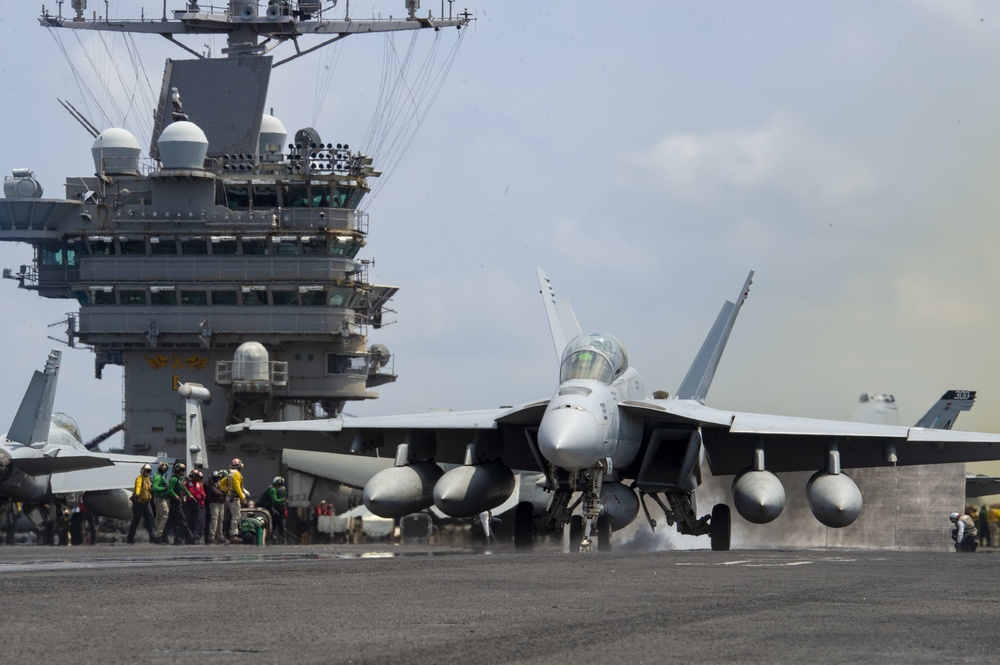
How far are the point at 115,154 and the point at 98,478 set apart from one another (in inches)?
571

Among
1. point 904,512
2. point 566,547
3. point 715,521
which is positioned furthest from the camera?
point 904,512

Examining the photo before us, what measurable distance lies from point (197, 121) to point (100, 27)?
572cm

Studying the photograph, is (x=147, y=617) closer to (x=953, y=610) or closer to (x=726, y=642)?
(x=726, y=642)

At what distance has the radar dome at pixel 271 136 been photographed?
1928 inches

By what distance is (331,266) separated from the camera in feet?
146

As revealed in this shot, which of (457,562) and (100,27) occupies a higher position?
(100,27)

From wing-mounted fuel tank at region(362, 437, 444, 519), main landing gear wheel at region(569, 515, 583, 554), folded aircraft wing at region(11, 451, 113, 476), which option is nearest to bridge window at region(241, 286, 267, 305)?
folded aircraft wing at region(11, 451, 113, 476)

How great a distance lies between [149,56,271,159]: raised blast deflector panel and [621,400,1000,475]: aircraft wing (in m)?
25.4

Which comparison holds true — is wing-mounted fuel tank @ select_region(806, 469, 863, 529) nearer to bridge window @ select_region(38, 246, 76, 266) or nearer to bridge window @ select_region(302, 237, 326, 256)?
bridge window @ select_region(302, 237, 326, 256)

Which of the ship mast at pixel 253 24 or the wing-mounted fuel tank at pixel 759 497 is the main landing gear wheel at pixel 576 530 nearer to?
the wing-mounted fuel tank at pixel 759 497

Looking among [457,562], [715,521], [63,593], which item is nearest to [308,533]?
[715,521]

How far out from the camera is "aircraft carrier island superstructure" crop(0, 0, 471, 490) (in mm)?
44312

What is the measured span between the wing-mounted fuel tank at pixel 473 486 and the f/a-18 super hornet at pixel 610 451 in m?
0.02

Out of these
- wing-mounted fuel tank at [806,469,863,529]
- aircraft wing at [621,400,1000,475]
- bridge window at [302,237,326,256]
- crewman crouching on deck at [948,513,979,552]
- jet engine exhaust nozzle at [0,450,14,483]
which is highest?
bridge window at [302,237,326,256]
